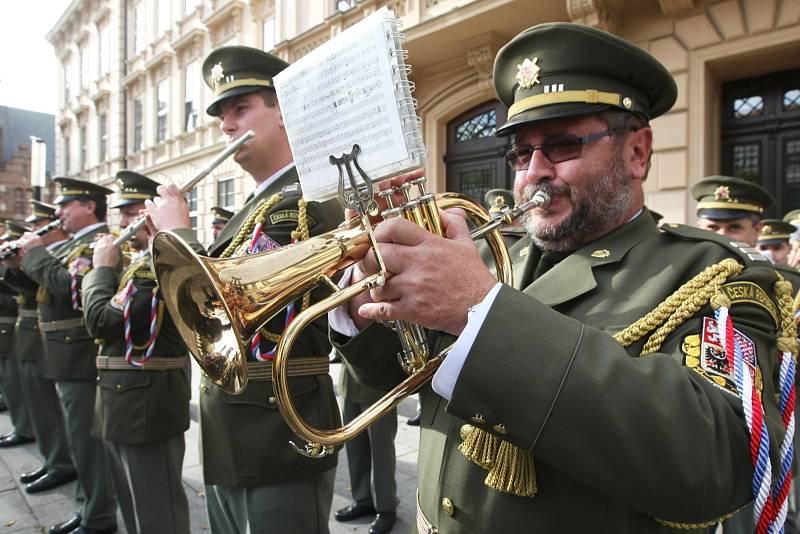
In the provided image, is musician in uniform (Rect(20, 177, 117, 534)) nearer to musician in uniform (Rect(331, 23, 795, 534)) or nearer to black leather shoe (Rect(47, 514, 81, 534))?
black leather shoe (Rect(47, 514, 81, 534))

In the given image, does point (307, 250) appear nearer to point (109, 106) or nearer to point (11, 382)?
point (11, 382)

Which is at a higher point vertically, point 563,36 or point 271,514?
point 563,36

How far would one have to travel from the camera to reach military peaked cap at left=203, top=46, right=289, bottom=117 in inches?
104

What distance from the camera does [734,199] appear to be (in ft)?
13.8

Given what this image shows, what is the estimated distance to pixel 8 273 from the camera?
4902 mm

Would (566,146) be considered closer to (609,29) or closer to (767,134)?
(609,29)

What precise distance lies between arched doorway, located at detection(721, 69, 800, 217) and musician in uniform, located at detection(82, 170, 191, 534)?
23.9 feet

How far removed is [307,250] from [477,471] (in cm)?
70

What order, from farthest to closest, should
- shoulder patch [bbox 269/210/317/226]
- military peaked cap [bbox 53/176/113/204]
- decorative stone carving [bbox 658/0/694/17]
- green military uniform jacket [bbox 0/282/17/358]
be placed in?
1. decorative stone carving [bbox 658/0/694/17]
2. green military uniform jacket [bbox 0/282/17/358]
3. military peaked cap [bbox 53/176/113/204]
4. shoulder patch [bbox 269/210/317/226]

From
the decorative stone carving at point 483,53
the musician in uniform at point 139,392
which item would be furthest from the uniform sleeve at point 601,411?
the decorative stone carving at point 483,53

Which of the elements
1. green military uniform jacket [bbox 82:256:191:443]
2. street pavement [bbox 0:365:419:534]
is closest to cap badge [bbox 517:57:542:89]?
green military uniform jacket [bbox 82:256:191:443]

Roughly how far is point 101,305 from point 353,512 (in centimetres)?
226

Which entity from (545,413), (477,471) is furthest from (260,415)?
(545,413)

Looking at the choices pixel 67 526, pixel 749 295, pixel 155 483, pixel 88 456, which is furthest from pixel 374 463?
pixel 749 295
